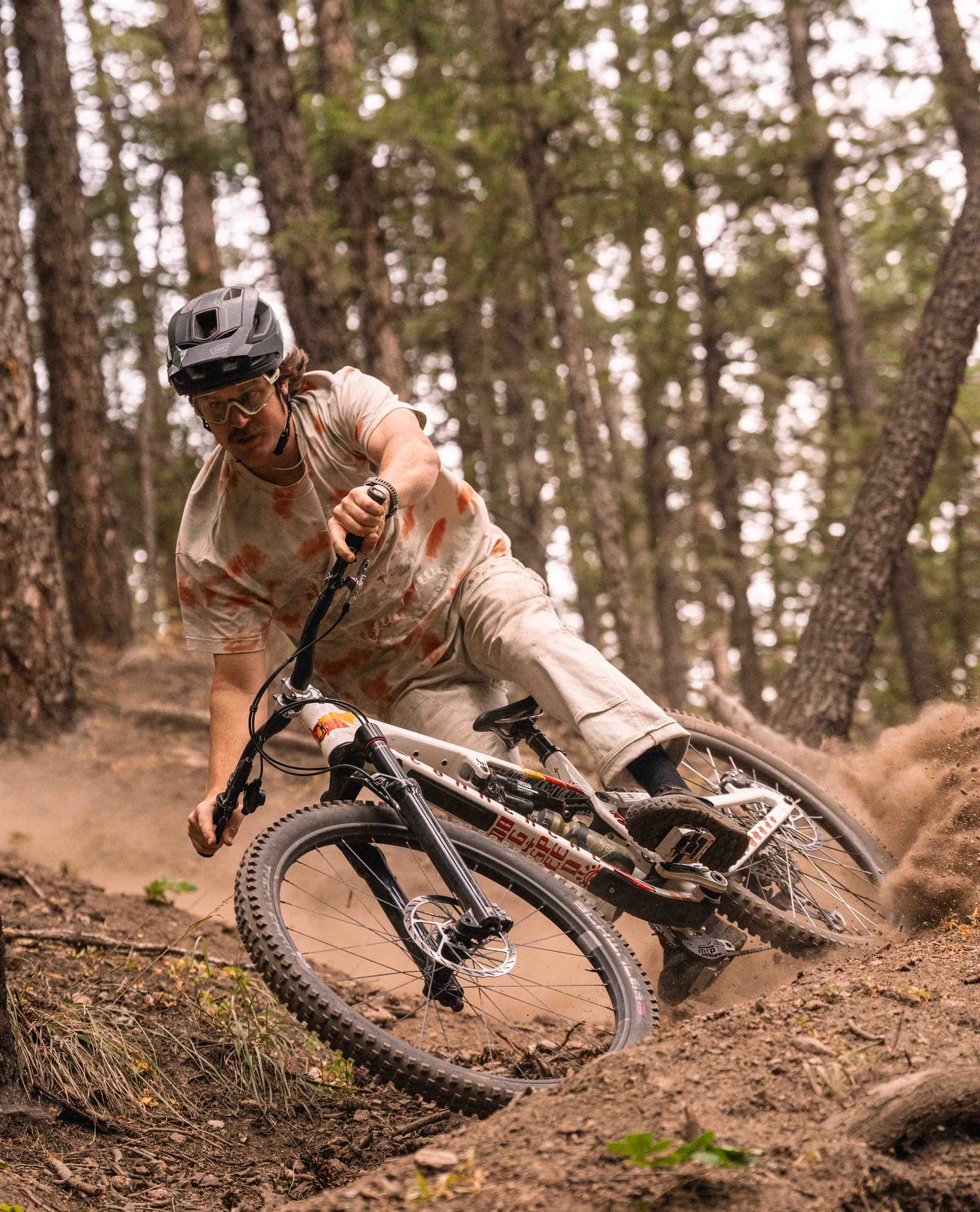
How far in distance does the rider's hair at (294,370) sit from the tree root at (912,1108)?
111 inches

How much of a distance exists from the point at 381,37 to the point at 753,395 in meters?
8.80

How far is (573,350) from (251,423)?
8.74m

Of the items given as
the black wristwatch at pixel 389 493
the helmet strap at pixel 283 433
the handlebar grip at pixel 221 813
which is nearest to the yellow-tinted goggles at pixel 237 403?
the helmet strap at pixel 283 433

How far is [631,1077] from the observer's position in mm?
2416

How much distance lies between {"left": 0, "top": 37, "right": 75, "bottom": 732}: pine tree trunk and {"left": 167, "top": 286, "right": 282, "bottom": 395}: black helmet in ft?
14.0

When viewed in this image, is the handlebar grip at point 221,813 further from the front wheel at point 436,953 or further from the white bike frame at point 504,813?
the white bike frame at point 504,813

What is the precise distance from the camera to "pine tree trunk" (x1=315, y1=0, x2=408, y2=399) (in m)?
10.4

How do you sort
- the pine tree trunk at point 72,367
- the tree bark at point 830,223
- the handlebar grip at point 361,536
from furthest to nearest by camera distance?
the tree bark at point 830,223
the pine tree trunk at point 72,367
the handlebar grip at point 361,536

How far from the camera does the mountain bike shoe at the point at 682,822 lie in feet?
11.3

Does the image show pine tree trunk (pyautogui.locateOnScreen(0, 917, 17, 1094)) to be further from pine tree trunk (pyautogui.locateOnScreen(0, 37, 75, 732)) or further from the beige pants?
pine tree trunk (pyautogui.locateOnScreen(0, 37, 75, 732))

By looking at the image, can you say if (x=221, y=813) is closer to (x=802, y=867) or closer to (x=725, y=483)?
(x=802, y=867)

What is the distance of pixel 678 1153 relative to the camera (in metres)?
1.98

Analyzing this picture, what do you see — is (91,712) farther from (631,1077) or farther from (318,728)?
(631,1077)

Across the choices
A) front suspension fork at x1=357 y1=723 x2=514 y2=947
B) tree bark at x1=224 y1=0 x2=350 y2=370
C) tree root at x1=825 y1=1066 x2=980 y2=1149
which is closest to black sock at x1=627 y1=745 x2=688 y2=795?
front suspension fork at x1=357 y1=723 x2=514 y2=947
